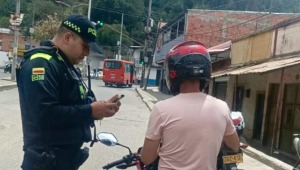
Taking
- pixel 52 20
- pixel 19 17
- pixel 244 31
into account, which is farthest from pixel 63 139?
pixel 52 20

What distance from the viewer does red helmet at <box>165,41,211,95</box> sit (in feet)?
8.65

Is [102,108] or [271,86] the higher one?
[102,108]

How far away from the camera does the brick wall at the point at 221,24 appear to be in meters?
36.7

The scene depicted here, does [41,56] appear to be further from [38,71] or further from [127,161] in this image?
[127,161]

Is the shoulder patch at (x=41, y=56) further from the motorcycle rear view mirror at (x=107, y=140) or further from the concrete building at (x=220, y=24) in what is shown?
the concrete building at (x=220, y=24)

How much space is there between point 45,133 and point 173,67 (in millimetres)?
847

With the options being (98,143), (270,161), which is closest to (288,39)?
(270,161)

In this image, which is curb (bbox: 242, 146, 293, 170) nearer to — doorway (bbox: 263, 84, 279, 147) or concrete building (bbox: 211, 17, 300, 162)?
concrete building (bbox: 211, 17, 300, 162)

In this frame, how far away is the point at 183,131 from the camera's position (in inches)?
98.3

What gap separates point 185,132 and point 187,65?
1.32 ft

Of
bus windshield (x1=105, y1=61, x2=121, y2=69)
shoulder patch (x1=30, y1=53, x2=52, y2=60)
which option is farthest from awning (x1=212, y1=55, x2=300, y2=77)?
bus windshield (x1=105, y1=61, x2=121, y2=69)

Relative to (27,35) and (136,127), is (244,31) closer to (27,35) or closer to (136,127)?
(136,127)

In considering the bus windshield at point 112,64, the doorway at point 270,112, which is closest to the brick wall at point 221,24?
the bus windshield at point 112,64

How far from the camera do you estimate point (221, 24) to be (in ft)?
123
